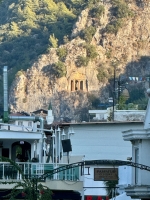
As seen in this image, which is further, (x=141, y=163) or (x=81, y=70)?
(x=81, y=70)

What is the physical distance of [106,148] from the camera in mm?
51375

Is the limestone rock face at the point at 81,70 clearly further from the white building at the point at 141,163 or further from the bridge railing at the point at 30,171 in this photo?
the white building at the point at 141,163

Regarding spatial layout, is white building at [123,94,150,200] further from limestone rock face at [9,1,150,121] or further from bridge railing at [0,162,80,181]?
limestone rock face at [9,1,150,121]

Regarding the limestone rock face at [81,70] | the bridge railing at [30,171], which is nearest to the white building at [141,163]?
the bridge railing at [30,171]

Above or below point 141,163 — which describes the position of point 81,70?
above

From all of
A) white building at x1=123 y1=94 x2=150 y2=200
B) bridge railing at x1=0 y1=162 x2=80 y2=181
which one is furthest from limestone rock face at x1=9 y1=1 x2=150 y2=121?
white building at x1=123 y1=94 x2=150 y2=200

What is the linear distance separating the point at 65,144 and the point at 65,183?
242 centimetres

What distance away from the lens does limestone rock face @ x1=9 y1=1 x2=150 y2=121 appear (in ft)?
492

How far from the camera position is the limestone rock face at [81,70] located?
150 meters

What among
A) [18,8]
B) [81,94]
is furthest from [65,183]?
A: [18,8]

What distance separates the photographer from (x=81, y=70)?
498ft

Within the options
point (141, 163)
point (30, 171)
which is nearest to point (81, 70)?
point (30, 171)

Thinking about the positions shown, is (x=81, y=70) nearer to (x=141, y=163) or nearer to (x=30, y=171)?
(x=30, y=171)

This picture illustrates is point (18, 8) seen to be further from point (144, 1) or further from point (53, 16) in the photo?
point (144, 1)
